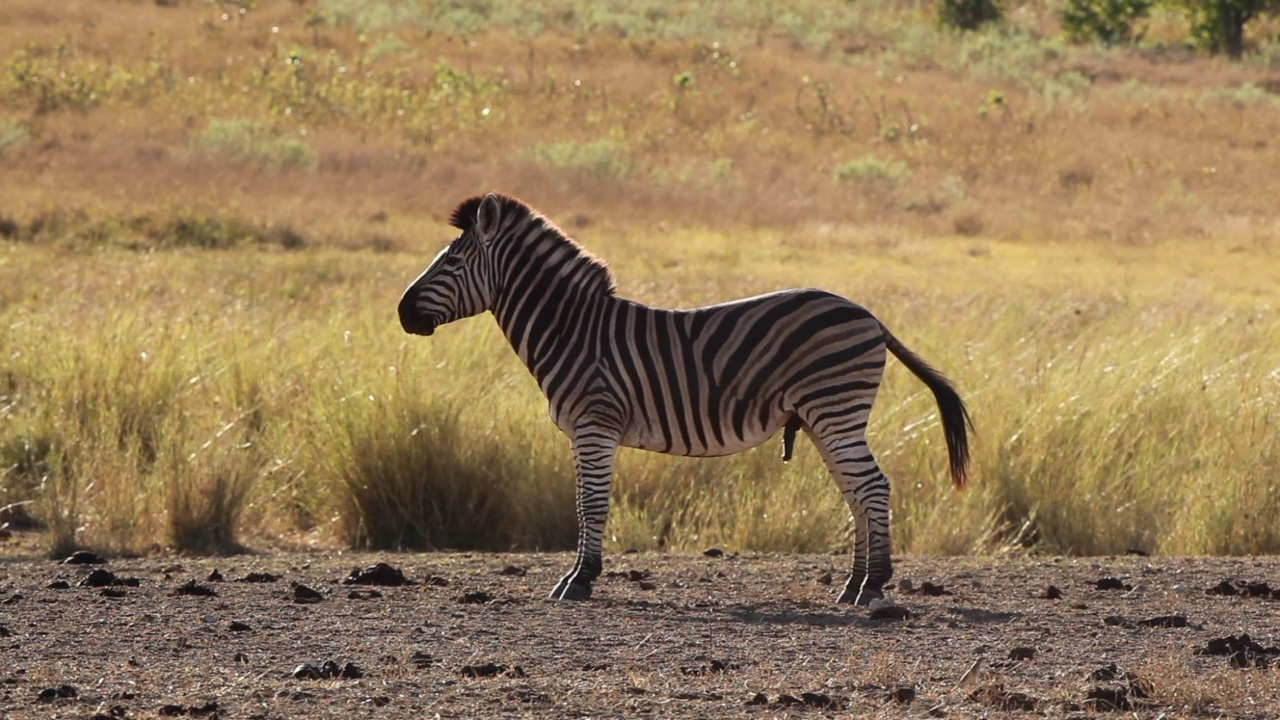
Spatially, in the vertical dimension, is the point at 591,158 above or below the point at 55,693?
above

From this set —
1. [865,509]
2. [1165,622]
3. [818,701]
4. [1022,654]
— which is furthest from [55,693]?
[1165,622]

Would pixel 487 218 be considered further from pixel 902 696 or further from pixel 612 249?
pixel 612 249

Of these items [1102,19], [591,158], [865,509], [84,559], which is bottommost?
[84,559]

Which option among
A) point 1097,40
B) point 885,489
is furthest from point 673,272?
point 1097,40

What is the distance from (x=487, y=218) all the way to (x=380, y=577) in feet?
5.04

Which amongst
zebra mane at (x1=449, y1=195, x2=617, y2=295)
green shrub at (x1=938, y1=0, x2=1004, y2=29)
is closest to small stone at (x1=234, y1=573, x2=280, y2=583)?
zebra mane at (x1=449, y1=195, x2=617, y2=295)

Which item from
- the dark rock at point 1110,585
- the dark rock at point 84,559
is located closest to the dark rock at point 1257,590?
the dark rock at point 1110,585

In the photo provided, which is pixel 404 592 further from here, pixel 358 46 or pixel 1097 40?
pixel 1097 40

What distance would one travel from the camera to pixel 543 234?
296 inches

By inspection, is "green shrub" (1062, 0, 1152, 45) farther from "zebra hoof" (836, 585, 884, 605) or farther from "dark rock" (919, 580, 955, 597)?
"zebra hoof" (836, 585, 884, 605)

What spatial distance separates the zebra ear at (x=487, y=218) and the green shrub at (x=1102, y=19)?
48.6 metres

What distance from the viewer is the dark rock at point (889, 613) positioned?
670 cm

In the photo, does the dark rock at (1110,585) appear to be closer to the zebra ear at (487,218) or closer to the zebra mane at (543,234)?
the zebra mane at (543,234)

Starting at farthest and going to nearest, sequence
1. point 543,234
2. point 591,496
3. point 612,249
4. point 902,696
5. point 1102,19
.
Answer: point 1102,19 → point 612,249 → point 543,234 → point 591,496 → point 902,696
